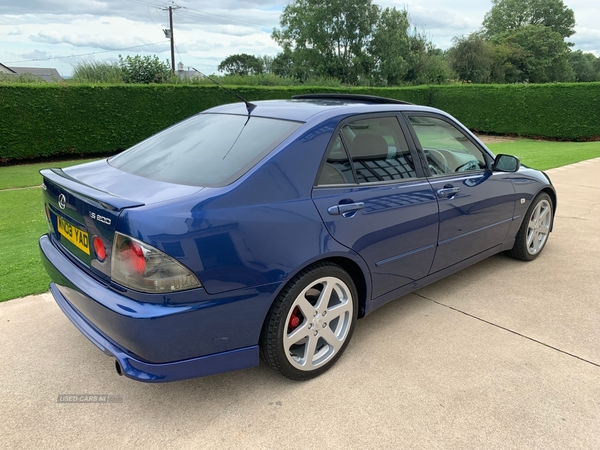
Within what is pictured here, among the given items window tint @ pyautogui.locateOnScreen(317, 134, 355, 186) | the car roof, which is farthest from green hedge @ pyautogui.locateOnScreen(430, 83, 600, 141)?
window tint @ pyautogui.locateOnScreen(317, 134, 355, 186)

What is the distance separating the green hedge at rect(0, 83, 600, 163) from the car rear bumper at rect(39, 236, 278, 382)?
13.7m

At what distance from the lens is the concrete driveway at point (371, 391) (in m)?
2.16

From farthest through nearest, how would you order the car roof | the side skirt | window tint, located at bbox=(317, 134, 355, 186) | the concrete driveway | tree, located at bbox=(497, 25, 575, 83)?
tree, located at bbox=(497, 25, 575, 83) → the side skirt → the car roof → window tint, located at bbox=(317, 134, 355, 186) → the concrete driveway

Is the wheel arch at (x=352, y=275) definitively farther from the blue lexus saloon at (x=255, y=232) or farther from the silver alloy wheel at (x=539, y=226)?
the silver alloy wheel at (x=539, y=226)

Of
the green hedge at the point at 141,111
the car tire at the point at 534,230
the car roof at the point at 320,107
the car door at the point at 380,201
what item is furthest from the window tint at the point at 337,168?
the green hedge at the point at 141,111

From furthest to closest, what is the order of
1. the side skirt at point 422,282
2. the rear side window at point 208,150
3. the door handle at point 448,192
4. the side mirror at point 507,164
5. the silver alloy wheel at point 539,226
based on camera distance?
the silver alloy wheel at point 539,226 < the side mirror at point 507,164 < the door handle at point 448,192 < the side skirt at point 422,282 < the rear side window at point 208,150

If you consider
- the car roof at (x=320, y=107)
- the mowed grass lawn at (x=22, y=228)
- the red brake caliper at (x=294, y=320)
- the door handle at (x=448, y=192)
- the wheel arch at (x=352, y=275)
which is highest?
the car roof at (x=320, y=107)

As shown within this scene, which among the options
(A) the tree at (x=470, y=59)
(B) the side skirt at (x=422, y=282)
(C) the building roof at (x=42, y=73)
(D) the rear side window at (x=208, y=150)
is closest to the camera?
(D) the rear side window at (x=208, y=150)

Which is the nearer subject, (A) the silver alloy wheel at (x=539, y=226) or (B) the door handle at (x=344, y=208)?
(B) the door handle at (x=344, y=208)

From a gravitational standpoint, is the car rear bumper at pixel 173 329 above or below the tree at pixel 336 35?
below

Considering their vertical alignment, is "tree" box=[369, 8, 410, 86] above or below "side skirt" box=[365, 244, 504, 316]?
above

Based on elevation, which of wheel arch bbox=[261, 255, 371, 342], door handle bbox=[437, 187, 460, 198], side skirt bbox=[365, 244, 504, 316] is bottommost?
side skirt bbox=[365, 244, 504, 316]

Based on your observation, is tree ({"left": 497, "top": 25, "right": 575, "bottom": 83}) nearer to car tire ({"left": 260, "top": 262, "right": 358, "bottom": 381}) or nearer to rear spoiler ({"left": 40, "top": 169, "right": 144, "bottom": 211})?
car tire ({"left": 260, "top": 262, "right": 358, "bottom": 381})

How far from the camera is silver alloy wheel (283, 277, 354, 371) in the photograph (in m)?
2.48
